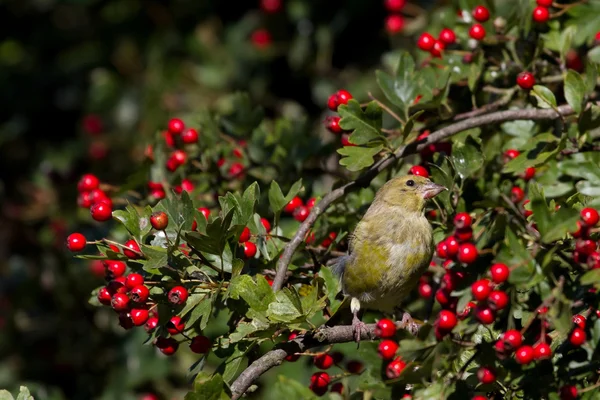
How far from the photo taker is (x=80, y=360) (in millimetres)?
6129

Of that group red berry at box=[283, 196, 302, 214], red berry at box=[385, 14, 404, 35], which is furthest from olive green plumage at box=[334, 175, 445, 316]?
red berry at box=[385, 14, 404, 35]

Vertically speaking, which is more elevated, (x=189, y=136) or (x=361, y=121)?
(x=361, y=121)

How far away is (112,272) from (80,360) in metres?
3.00

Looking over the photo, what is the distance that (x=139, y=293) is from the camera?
10.3 ft

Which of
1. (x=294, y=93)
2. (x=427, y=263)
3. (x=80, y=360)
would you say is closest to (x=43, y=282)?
(x=80, y=360)

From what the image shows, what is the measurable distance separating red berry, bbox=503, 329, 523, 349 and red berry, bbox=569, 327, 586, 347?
0.75 ft

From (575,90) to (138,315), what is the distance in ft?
6.28

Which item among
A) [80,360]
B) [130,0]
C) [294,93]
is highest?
[130,0]

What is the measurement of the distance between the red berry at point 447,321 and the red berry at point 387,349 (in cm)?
18

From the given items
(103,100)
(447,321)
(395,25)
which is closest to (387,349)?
(447,321)

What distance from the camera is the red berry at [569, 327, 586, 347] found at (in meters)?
2.81

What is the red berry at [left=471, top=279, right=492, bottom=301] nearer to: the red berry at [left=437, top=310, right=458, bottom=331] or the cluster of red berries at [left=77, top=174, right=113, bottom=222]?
the red berry at [left=437, top=310, right=458, bottom=331]

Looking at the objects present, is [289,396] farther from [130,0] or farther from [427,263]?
[130,0]

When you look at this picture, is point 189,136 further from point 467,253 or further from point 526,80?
point 467,253
